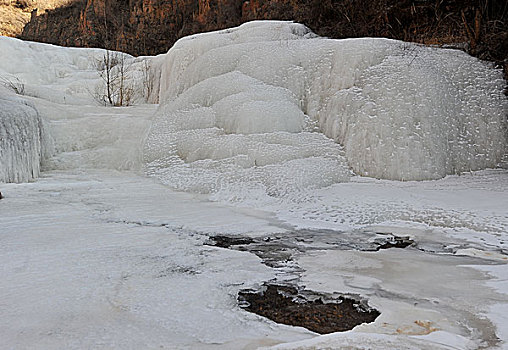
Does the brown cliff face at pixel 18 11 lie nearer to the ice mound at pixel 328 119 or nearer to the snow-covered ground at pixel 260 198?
the snow-covered ground at pixel 260 198

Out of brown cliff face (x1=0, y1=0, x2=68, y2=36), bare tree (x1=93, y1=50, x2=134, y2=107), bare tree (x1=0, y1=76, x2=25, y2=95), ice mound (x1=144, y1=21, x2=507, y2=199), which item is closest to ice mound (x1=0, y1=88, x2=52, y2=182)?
ice mound (x1=144, y1=21, x2=507, y2=199)

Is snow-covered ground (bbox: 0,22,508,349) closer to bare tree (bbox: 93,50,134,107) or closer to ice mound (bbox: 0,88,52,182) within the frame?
ice mound (bbox: 0,88,52,182)

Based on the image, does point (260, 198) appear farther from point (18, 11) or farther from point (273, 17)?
point (18, 11)

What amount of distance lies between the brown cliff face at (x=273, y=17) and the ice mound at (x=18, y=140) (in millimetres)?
4013

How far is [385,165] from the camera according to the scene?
3080 mm

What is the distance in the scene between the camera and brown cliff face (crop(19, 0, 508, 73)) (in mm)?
4602

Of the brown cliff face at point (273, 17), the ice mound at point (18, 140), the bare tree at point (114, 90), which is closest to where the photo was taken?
the ice mound at point (18, 140)

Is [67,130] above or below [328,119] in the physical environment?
below

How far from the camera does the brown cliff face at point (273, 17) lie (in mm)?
4602

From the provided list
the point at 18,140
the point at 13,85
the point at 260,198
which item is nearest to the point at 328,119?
the point at 260,198

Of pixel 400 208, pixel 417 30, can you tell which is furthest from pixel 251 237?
pixel 417 30

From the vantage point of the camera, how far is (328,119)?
3.55m

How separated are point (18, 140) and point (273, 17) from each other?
22.7 feet

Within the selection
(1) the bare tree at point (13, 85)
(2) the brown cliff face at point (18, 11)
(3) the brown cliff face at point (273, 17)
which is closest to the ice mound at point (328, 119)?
(3) the brown cliff face at point (273, 17)
